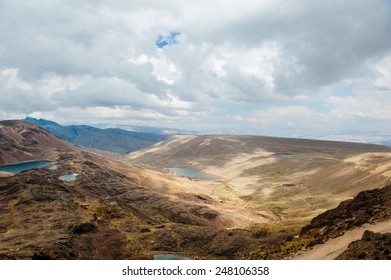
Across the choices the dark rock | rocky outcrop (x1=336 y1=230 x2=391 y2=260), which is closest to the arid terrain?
the dark rock

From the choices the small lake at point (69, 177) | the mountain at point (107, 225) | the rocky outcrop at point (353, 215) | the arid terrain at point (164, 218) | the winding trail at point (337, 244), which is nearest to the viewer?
the winding trail at point (337, 244)

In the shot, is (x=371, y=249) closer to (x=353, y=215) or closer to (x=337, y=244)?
(x=337, y=244)

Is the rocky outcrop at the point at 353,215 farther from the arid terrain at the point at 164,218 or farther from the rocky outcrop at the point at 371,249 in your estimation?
the rocky outcrop at the point at 371,249

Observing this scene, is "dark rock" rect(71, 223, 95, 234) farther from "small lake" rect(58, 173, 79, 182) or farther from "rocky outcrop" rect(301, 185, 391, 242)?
"small lake" rect(58, 173, 79, 182)

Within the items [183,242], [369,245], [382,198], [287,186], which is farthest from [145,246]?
[287,186]

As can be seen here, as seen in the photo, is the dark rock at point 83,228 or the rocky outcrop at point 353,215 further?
the dark rock at point 83,228

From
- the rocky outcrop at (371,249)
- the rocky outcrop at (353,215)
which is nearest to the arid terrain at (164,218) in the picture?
the rocky outcrop at (353,215)

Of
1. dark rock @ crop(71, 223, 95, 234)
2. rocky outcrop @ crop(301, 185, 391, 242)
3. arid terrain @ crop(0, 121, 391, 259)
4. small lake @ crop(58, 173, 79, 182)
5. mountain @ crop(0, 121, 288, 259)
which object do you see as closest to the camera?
rocky outcrop @ crop(301, 185, 391, 242)

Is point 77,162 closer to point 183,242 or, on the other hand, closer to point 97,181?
point 97,181

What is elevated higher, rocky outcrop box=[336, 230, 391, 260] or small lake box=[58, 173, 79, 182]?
rocky outcrop box=[336, 230, 391, 260]
